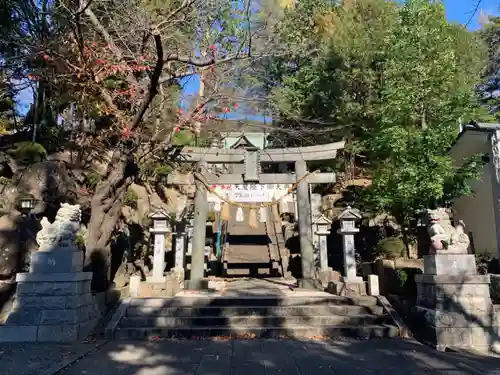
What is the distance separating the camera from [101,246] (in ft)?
30.9

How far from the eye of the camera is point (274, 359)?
6.16 meters

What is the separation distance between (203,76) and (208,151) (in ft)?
11.2

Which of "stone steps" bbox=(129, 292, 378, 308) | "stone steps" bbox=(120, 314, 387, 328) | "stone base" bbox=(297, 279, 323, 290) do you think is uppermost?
"stone base" bbox=(297, 279, 323, 290)

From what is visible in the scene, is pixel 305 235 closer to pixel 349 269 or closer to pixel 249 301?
pixel 349 269

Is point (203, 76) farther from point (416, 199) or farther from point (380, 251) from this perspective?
point (380, 251)

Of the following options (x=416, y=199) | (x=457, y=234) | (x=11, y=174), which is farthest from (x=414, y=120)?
(x=11, y=174)

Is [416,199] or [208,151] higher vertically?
[208,151]

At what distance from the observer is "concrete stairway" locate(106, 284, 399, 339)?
7926 mm

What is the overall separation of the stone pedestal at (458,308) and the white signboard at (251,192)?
6.17m

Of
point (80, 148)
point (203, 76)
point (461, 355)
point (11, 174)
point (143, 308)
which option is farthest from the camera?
point (80, 148)

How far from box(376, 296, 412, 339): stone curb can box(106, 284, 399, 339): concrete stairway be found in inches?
3.9

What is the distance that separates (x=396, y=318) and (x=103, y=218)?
7144 mm

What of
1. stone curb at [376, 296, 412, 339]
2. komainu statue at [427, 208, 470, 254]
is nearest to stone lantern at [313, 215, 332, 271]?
stone curb at [376, 296, 412, 339]

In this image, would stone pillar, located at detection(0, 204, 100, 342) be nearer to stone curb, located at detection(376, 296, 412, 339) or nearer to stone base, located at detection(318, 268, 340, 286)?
stone curb, located at detection(376, 296, 412, 339)
